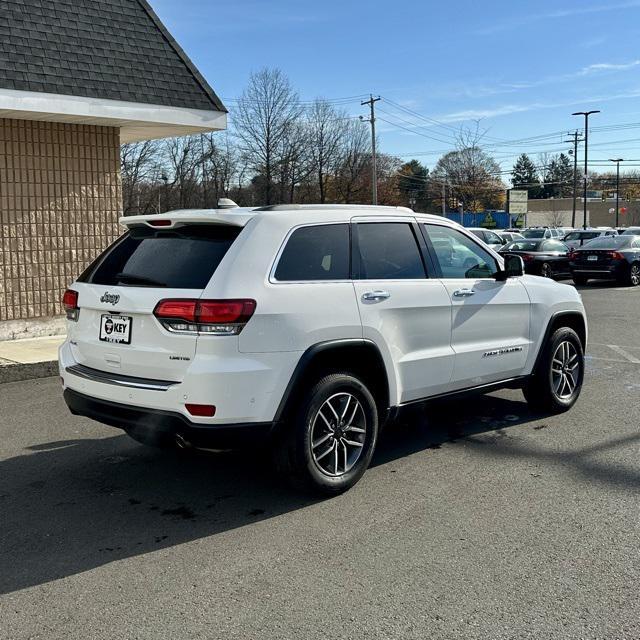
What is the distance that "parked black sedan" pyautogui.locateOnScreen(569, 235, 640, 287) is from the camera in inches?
842

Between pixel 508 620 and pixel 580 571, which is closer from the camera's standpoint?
pixel 508 620

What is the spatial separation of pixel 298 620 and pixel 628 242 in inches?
861

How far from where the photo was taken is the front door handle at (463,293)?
5.59 meters

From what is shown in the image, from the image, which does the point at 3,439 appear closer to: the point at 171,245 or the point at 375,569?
the point at 171,245

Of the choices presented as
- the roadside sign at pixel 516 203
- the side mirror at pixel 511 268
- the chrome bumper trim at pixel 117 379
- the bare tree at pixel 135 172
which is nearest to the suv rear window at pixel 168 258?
the chrome bumper trim at pixel 117 379

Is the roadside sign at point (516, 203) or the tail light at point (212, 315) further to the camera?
the roadside sign at point (516, 203)

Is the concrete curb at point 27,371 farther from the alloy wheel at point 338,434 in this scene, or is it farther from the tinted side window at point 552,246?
the tinted side window at point 552,246

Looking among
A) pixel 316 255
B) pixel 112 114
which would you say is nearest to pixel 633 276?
pixel 112 114

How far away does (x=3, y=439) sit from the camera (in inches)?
239

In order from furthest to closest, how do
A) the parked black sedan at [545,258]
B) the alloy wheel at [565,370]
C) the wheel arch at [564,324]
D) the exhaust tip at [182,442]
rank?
the parked black sedan at [545,258] < the alloy wheel at [565,370] < the wheel arch at [564,324] < the exhaust tip at [182,442]

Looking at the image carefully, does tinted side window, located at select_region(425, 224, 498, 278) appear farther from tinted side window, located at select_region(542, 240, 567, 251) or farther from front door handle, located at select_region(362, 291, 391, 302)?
tinted side window, located at select_region(542, 240, 567, 251)

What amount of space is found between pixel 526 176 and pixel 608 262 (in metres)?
131

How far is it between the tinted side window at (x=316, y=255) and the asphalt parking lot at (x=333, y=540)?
1.44 meters

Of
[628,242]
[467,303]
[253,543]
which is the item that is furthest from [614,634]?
[628,242]
